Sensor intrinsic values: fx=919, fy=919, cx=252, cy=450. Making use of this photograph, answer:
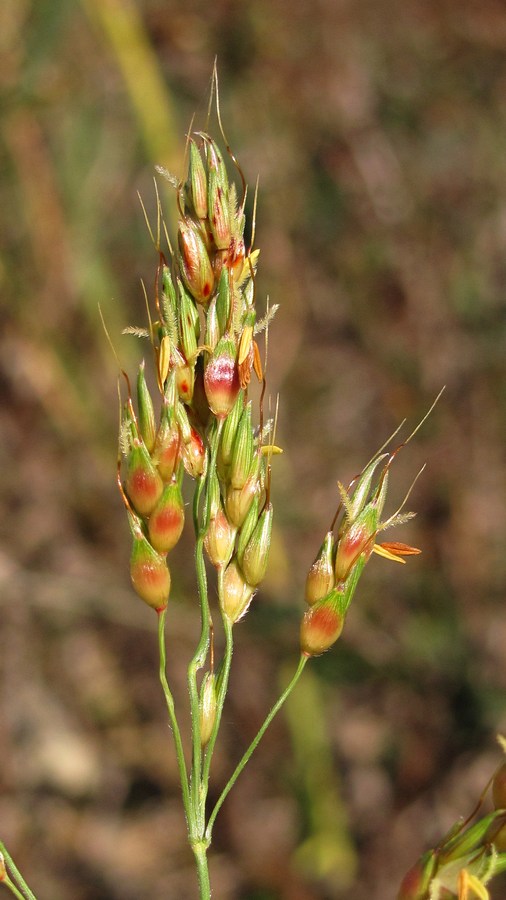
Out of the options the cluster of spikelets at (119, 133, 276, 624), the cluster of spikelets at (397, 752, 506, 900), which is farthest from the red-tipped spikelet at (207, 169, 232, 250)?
the cluster of spikelets at (397, 752, 506, 900)

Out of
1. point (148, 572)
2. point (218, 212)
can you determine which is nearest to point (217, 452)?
point (148, 572)

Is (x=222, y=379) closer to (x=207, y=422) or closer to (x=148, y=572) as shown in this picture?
(x=207, y=422)

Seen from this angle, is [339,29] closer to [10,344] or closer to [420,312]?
[420,312]

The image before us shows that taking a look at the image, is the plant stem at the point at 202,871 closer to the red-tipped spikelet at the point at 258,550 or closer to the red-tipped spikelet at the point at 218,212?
the red-tipped spikelet at the point at 258,550

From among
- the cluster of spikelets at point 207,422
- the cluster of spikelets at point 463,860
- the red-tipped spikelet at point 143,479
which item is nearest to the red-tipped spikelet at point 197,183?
the cluster of spikelets at point 207,422

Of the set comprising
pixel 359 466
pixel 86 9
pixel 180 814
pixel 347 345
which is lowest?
pixel 180 814

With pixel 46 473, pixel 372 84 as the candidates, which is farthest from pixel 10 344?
pixel 372 84
